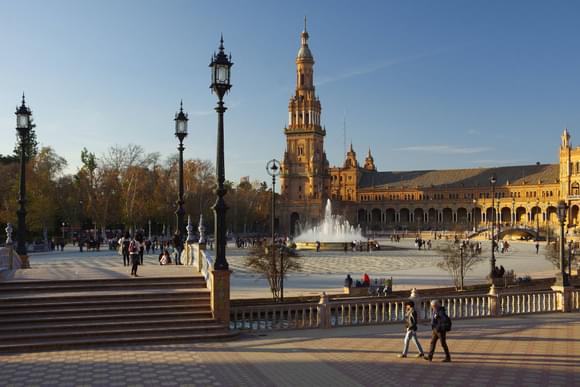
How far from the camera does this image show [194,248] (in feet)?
72.7

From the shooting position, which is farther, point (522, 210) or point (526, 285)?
point (522, 210)

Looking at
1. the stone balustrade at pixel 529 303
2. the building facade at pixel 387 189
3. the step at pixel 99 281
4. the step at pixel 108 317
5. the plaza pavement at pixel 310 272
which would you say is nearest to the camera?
the step at pixel 108 317

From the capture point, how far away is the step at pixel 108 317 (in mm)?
15266

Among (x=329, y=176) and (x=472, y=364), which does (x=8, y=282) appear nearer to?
(x=472, y=364)

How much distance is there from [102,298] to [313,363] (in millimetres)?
6839

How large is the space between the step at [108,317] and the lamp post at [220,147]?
1375 mm

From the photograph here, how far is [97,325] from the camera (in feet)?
50.5

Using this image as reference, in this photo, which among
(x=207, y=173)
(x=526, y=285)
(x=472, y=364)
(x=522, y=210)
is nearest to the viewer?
(x=472, y=364)

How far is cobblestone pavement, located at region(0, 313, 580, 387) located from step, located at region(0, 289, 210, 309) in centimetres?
222

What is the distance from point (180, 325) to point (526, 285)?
24953mm

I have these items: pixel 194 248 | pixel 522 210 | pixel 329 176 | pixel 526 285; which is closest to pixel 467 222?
pixel 522 210

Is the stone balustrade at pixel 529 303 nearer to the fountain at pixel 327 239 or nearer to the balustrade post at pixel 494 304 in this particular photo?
the balustrade post at pixel 494 304

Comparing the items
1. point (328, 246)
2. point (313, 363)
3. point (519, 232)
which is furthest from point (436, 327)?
point (519, 232)

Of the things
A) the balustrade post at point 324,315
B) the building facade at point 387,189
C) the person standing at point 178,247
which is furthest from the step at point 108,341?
the building facade at point 387,189
